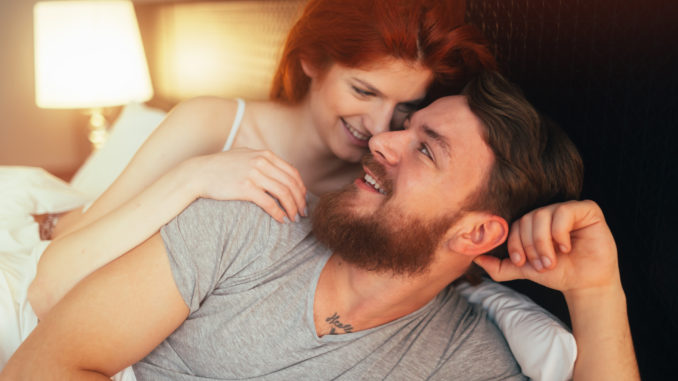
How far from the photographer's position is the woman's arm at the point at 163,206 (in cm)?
118

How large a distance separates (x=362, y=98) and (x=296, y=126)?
368mm

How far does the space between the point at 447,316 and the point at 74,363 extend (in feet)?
2.70

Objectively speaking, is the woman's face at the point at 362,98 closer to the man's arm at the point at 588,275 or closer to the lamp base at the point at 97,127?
the man's arm at the point at 588,275

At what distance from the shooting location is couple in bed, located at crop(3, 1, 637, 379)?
43.2 inches

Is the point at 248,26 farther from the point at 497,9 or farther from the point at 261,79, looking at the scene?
the point at 497,9

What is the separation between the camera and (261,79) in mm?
2588

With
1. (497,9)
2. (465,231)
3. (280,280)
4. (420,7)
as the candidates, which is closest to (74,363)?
(280,280)

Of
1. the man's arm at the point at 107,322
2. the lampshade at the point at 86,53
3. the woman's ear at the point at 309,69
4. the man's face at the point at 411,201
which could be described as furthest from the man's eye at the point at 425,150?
the lampshade at the point at 86,53

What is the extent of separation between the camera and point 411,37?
4.37 ft

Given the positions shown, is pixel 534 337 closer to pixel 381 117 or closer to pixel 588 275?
pixel 588 275

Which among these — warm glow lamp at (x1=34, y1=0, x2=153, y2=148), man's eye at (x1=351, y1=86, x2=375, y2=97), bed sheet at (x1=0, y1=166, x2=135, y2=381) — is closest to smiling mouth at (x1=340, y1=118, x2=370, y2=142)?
man's eye at (x1=351, y1=86, x2=375, y2=97)

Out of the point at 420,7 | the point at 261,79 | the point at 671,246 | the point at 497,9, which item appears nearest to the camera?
the point at 671,246

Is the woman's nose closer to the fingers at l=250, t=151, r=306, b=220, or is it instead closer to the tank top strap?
the fingers at l=250, t=151, r=306, b=220

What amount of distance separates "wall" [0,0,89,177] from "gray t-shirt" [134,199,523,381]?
116 inches
